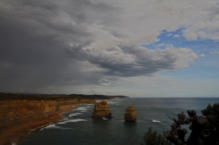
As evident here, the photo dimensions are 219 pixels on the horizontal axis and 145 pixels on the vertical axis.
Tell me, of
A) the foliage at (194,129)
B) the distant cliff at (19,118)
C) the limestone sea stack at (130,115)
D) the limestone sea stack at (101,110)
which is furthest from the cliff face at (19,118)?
the foliage at (194,129)

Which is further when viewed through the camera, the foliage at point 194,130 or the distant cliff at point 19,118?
the distant cliff at point 19,118

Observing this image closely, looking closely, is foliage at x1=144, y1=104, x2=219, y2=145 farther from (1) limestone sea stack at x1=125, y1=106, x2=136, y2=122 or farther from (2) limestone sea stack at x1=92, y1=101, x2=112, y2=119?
(2) limestone sea stack at x1=92, y1=101, x2=112, y2=119

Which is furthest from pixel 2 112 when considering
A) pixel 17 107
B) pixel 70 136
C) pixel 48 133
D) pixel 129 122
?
pixel 129 122

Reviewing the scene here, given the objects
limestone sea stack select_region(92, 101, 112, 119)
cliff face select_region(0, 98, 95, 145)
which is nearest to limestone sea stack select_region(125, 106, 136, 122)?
limestone sea stack select_region(92, 101, 112, 119)

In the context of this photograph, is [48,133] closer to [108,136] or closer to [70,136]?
[70,136]

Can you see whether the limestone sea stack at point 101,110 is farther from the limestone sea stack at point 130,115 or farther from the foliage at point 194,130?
the foliage at point 194,130

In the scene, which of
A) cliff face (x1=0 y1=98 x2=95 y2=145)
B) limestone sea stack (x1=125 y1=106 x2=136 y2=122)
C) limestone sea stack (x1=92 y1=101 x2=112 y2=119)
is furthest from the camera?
limestone sea stack (x1=92 y1=101 x2=112 y2=119)

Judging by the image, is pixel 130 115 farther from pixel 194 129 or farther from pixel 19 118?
pixel 194 129

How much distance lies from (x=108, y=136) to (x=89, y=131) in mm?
6399

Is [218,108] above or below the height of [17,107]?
above

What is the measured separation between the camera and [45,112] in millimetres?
67250

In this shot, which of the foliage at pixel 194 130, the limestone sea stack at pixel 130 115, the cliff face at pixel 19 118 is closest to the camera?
the foliage at pixel 194 130

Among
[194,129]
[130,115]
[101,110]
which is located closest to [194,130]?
[194,129]


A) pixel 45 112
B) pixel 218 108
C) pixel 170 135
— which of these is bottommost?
pixel 45 112
